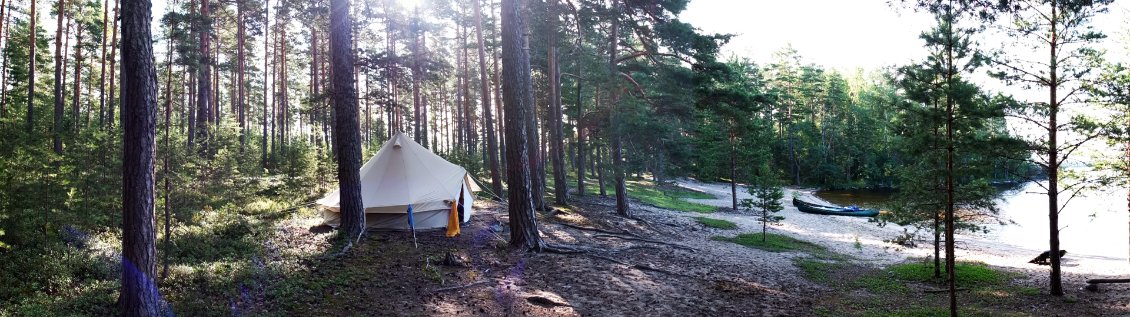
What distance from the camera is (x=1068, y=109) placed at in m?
10.0

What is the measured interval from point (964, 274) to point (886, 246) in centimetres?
239

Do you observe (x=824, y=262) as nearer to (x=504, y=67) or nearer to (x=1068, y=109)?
(x=1068, y=109)

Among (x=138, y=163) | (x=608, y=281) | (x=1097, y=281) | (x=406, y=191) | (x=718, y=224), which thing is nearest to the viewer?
(x=138, y=163)

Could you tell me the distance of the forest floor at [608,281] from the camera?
23.8 feet

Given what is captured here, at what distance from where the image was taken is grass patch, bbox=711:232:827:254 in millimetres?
16078

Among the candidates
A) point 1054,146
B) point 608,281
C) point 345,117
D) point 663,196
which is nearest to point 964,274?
point 1054,146

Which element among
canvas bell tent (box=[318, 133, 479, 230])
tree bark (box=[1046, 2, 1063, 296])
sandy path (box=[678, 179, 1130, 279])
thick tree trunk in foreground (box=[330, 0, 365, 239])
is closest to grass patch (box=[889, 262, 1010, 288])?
sandy path (box=[678, 179, 1130, 279])

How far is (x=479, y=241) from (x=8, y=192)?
22.6 feet

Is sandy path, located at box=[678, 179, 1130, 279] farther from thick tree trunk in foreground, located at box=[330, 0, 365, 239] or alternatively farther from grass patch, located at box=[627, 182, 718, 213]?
thick tree trunk in foreground, located at box=[330, 0, 365, 239]

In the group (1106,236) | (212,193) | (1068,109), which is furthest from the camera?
(1106,236)

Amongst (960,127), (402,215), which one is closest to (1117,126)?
(960,127)

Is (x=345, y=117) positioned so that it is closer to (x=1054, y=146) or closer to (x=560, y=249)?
(x=560, y=249)

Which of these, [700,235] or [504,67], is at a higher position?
[504,67]

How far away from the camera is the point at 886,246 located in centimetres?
1463
